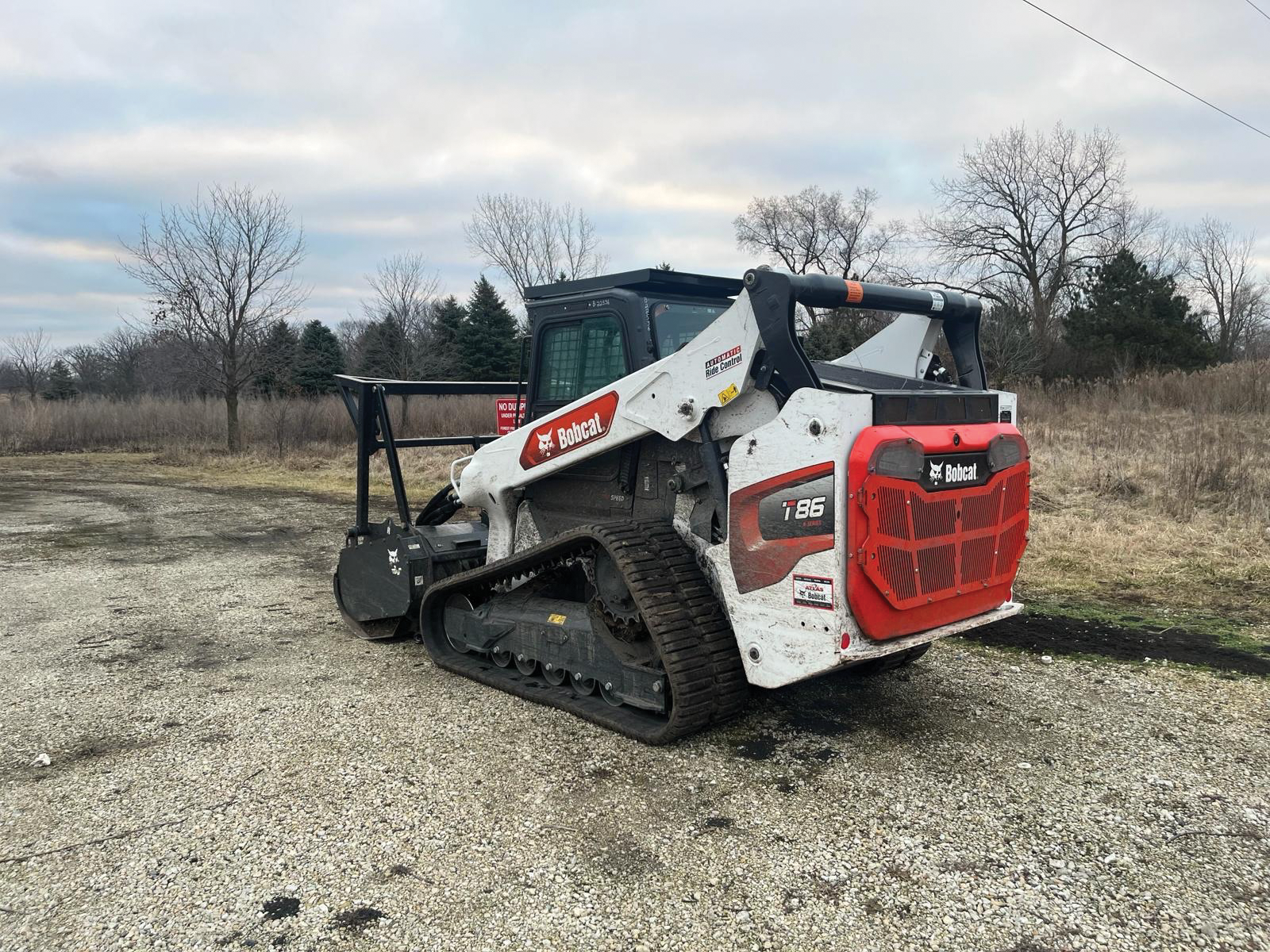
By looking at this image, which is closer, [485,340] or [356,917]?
[356,917]

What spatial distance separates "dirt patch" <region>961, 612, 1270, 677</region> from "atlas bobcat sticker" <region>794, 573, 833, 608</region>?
2.83 meters

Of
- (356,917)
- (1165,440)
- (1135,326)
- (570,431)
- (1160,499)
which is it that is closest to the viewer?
(356,917)

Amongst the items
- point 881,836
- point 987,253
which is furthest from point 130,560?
point 987,253

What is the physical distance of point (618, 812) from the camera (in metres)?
3.71

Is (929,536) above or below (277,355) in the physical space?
below

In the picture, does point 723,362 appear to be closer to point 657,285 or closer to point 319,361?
point 657,285

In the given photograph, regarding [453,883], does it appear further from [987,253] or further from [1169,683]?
[987,253]

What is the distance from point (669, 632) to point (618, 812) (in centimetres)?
82

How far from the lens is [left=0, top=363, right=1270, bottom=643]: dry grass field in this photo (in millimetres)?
7301

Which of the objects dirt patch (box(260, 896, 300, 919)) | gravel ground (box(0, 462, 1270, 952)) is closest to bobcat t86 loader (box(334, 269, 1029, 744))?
gravel ground (box(0, 462, 1270, 952))

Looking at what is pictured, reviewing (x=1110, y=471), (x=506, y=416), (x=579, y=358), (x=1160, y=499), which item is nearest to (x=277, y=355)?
(x=506, y=416)

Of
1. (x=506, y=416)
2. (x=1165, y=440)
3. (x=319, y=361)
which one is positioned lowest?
(x=1165, y=440)

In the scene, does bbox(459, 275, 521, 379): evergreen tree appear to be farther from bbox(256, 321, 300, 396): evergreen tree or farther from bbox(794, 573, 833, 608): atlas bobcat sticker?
bbox(794, 573, 833, 608): atlas bobcat sticker

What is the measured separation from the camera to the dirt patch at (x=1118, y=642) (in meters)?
A: 5.51
